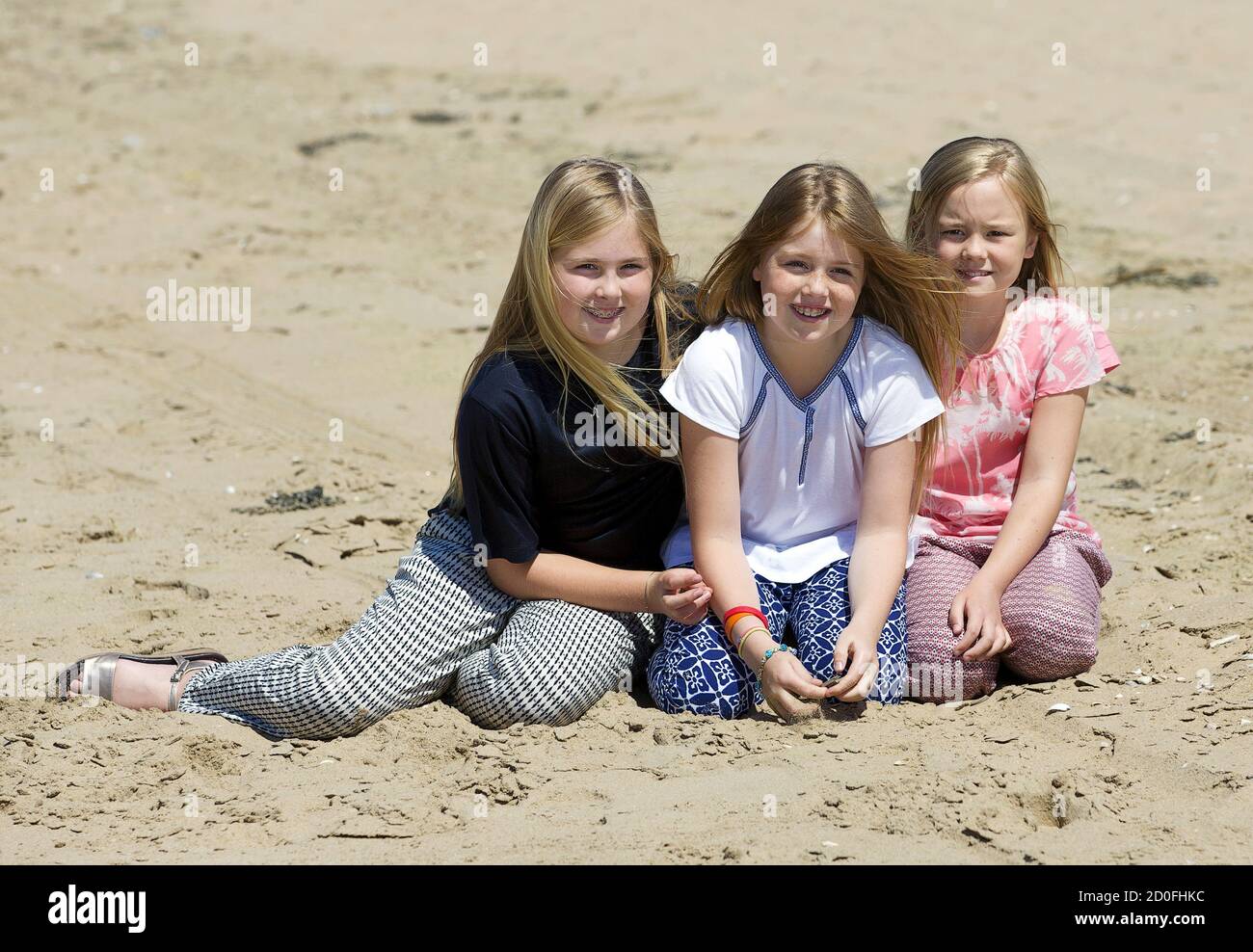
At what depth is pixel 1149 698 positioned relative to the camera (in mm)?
3381

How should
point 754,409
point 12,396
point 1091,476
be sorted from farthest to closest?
point 12,396 < point 1091,476 < point 754,409

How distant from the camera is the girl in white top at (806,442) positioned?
11.0ft

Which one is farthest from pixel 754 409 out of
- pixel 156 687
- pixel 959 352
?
pixel 156 687

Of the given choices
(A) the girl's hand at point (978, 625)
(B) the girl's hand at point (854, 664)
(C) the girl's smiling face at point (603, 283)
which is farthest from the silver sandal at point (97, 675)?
(A) the girl's hand at point (978, 625)

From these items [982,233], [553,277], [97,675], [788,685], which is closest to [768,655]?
[788,685]

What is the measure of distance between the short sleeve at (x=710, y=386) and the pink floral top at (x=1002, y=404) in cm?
58

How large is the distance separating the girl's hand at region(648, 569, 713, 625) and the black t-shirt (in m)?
0.25

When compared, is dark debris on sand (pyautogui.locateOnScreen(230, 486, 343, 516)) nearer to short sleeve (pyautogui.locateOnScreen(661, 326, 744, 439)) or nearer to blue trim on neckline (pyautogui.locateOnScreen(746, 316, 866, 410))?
short sleeve (pyautogui.locateOnScreen(661, 326, 744, 439))

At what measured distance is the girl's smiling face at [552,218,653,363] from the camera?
339 centimetres

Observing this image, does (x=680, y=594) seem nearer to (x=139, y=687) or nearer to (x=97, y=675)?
(x=139, y=687)

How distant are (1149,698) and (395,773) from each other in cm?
177

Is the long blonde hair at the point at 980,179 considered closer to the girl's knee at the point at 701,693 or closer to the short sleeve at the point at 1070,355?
the short sleeve at the point at 1070,355

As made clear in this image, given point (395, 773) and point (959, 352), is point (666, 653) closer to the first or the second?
point (395, 773)

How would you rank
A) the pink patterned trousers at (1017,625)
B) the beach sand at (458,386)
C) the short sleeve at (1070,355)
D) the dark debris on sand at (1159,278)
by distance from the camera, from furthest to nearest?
the dark debris on sand at (1159,278)
the short sleeve at (1070,355)
the pink patterned trousers at (1017,625)
the beach sand at (458,386)
